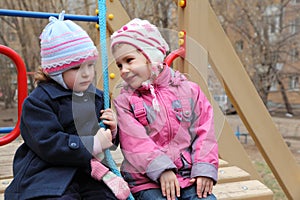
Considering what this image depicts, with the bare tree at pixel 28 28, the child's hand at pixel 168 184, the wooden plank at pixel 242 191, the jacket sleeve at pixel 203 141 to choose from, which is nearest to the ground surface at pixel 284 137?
the bare tree at pixel 28 28

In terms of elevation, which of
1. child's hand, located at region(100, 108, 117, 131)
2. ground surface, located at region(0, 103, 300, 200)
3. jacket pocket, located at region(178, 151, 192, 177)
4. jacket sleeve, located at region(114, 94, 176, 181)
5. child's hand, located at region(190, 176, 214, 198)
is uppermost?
child's hand, located at region(100, 108, 117, 131)

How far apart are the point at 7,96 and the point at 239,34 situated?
7937 millimetres

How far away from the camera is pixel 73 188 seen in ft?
4.75

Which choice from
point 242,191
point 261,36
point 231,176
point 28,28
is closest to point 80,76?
point 242,191

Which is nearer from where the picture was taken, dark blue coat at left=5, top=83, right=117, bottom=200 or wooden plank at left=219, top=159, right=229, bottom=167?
dark blue coat at left=5, top=83, right=117, bottom=200

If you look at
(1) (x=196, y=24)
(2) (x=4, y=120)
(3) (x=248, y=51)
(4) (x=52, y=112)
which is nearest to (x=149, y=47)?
(4) (x=52, y=112)

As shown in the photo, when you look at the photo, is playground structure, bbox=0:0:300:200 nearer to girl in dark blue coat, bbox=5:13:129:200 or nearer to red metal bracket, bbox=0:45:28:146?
red metal bracket, bbox=0:45:28:146

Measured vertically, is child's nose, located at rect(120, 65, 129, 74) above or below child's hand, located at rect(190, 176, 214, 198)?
above

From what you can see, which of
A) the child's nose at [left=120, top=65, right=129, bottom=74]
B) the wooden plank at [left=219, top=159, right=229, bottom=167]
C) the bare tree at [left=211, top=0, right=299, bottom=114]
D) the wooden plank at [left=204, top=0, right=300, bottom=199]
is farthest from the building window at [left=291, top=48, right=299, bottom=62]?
the child's nose at [left=120, top=65, right=129, bottom=74]

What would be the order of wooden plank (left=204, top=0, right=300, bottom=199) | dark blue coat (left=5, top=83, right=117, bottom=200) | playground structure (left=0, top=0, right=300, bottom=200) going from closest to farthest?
dark blue coat (left=5, top=83, right=117, bottom=200) → playground structure (left=0, top=0, right=300, bottom=200) → wooden plank (left=204, top=0, right=300, bottom=199)

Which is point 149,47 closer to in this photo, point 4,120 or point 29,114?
point 29,114

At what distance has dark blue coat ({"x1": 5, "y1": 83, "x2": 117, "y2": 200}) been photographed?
1.40m

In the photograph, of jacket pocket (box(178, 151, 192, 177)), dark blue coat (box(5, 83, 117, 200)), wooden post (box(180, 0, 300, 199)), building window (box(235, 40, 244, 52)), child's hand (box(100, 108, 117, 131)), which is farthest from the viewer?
building window (box(235, 40, 244, 52))

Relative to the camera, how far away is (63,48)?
146cm
